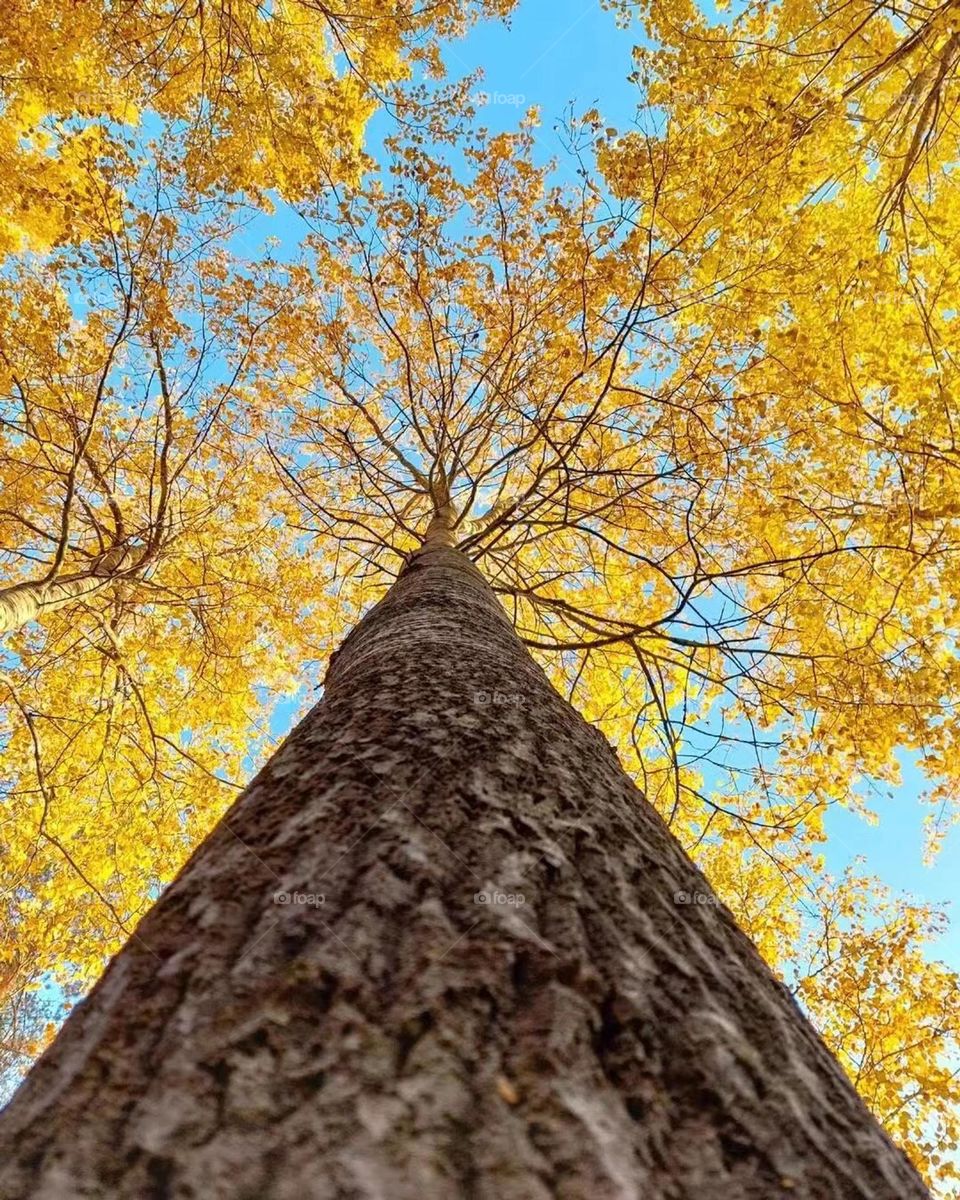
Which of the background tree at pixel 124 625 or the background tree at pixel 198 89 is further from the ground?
the background tree at pixel 198 89

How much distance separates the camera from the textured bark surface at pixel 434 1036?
20.8 inches

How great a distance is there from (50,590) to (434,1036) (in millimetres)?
5323

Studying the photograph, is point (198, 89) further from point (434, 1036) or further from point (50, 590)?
point (434, 1036)

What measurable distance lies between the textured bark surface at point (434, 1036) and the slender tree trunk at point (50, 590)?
3.89m

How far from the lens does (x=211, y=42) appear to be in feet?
19.9

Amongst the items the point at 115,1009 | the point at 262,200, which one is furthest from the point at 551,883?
the point at 262,200

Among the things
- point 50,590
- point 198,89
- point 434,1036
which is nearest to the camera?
point 434,1036

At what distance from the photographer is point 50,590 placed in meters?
4.87

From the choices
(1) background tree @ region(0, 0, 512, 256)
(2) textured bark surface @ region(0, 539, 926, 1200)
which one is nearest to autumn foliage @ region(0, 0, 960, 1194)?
(1) background tree @ region(0, 0, 512, 256)

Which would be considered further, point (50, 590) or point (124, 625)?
point (124, 625)

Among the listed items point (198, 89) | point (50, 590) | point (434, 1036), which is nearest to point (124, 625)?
point (50, 590)

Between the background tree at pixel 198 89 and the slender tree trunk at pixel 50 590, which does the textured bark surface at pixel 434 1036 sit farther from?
the background tree at pixel 198 89

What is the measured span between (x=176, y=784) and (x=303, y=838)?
7568 millimetres

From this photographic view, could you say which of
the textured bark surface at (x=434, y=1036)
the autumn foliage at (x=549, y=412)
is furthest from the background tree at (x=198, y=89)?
the textured bark surface at (x=434, y=1036)
